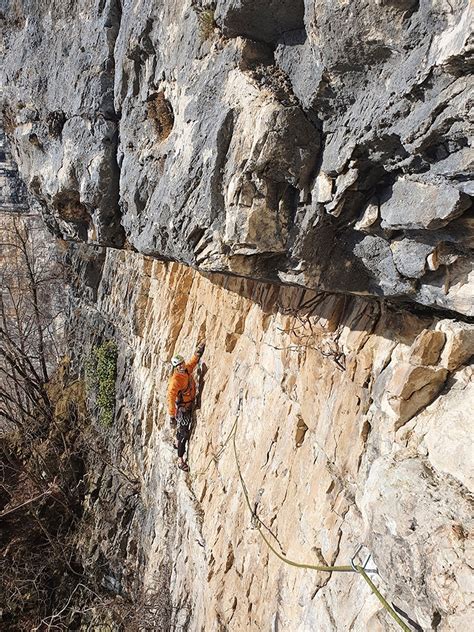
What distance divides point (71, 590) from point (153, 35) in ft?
36.1

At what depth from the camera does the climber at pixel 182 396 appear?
655 cm

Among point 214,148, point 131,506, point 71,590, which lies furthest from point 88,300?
point 214,148

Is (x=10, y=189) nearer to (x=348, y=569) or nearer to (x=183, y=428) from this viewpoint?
(x=183, y=428)

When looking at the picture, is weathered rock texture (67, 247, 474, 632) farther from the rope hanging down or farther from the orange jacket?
the orange jacket

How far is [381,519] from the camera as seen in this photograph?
2.62m

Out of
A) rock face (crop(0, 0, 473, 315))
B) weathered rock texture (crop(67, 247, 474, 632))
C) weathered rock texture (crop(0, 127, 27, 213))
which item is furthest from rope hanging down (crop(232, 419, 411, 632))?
weathered rock texture (crop(0, 127, 27, 213))

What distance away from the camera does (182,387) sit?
657cm

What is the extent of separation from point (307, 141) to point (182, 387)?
434cm

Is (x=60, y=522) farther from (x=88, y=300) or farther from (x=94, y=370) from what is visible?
(x=88, y=300)

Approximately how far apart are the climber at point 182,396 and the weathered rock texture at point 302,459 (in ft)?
0.76

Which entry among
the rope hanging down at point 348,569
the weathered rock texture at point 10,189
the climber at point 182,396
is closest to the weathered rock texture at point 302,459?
the rope hanging down at point 348,569

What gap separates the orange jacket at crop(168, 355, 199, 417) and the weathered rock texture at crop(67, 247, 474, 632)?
25 centimetres

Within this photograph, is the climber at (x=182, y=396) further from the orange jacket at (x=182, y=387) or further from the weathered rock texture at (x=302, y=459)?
the weathered rock texture at (x=302, y=459)

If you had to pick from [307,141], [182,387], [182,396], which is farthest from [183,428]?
[307,141]
